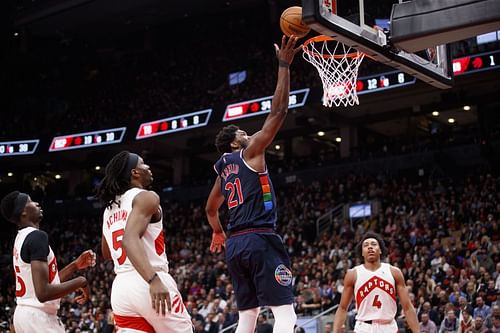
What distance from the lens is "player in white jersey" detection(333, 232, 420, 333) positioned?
726 centimetres

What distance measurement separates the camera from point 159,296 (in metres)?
3.96

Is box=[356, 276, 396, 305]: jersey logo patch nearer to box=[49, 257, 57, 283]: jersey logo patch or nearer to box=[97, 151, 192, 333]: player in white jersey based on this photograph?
box=[49, 257, 57, 283]: jersey logo patch

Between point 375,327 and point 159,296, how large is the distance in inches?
153

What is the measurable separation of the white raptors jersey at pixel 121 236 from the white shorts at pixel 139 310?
11cm

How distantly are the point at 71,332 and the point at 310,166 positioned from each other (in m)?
12.3

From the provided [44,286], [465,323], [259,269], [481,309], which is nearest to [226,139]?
[259,269]

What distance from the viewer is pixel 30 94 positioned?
3597cm

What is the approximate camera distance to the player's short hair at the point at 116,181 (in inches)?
178

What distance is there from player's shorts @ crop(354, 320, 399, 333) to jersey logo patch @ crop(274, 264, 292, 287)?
2.08m

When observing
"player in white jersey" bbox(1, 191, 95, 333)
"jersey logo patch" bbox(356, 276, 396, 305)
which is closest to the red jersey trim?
"player in white jersey" bbox(1, 191, 95, 333)

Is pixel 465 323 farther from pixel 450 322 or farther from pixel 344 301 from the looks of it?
pixel 344 301

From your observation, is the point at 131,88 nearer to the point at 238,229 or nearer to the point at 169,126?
the point at 169,126

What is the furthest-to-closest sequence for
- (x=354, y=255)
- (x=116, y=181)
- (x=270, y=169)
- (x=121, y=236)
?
(x=270, y=169) → (x=354, y=255) → (x=116, y=181) → (x=121, y=236)

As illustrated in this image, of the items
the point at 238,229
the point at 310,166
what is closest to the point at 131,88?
the point at 310,166
